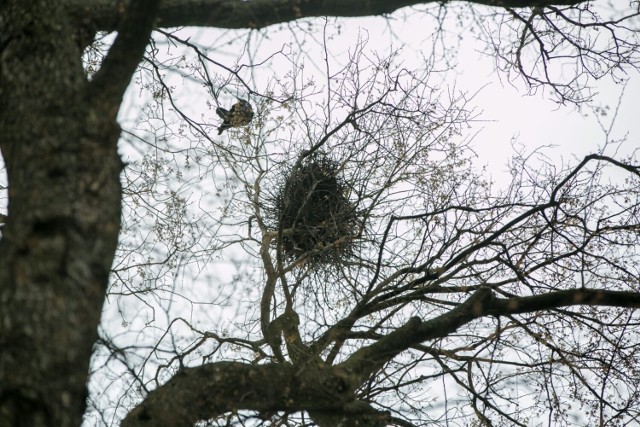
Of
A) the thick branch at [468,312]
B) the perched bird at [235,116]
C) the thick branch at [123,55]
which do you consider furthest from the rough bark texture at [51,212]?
the perched bird at [235,116]

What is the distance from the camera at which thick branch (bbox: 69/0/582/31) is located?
3293mm

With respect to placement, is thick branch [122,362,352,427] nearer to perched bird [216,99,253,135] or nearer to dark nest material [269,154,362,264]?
dark nest material [269,154,362,264]

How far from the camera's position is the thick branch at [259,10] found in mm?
3293

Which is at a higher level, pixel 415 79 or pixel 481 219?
pixel 415 79

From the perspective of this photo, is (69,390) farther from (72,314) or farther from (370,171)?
(370,171)

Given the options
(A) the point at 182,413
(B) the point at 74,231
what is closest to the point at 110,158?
(B) the point at 74,231

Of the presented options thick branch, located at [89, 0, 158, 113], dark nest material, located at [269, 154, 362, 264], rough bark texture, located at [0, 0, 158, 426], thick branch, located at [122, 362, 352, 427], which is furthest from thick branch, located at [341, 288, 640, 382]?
dark nest material, located at [269, 154, 362, 264]

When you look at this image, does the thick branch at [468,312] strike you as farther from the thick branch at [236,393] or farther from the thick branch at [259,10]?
the thick branch at [259,10]

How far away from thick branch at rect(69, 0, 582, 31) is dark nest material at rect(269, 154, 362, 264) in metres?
2.53

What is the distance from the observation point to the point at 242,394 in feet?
9.75

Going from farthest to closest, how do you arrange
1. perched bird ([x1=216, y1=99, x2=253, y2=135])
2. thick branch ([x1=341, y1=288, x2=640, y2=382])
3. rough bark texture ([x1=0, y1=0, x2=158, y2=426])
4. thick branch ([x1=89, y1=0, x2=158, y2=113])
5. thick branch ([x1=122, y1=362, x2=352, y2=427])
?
perched bird ([x1=216, y1=99, x2=253, y2=135]) < thick branch ([x1=341, y1=288, x2=640, y2=382]) < thick branch ([x1=122, y1=362, x2=352, y2=427]) < thick branch ([x1=89, y1=0, x2=158, y2=113]) < rough bark texture ([x1=0, y1=0, x2=158, y2=426])

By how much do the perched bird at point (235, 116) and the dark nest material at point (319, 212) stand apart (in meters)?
0.69

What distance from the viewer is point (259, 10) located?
3373 millimetres

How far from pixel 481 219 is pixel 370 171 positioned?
1.33 m
